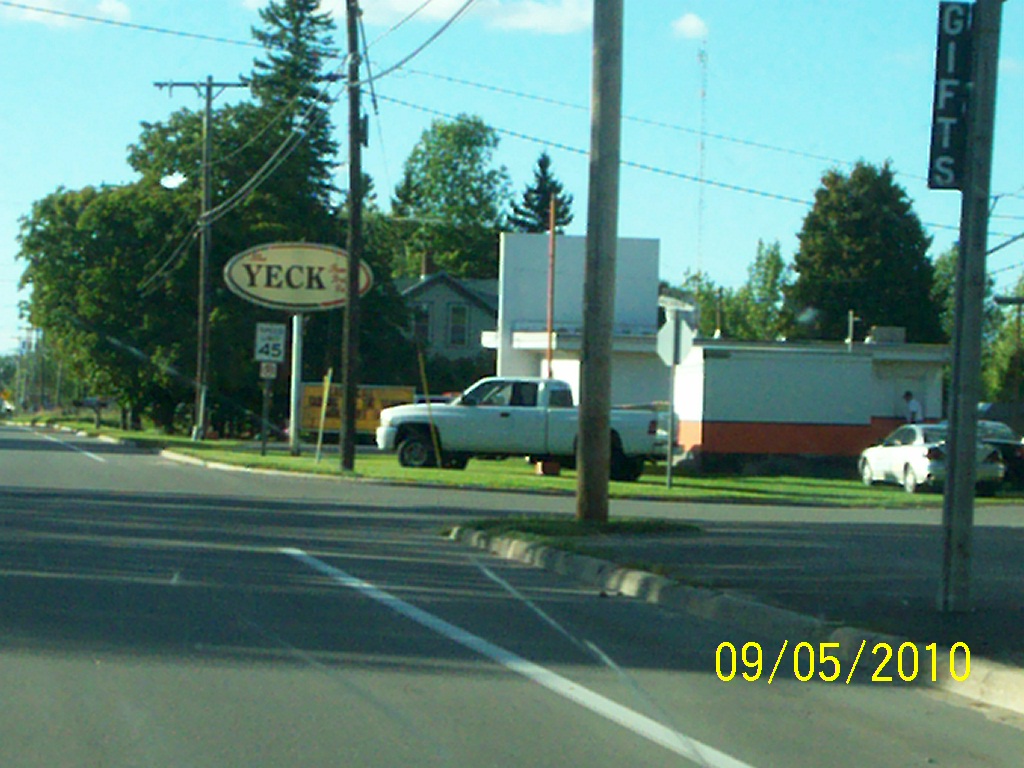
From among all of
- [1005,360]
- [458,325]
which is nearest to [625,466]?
[458,325]

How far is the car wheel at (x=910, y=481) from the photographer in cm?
2714

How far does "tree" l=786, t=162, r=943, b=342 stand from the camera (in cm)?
6881

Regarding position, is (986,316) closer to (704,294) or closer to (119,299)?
(704,294)

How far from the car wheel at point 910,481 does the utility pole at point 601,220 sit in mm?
13854

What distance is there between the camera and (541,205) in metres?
104

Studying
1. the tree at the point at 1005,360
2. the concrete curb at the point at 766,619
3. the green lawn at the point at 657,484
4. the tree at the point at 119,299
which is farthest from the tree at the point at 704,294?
the concrete curb at the point at 766,619

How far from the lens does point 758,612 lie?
9.23 meters

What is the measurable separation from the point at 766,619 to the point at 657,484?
18.8 metres

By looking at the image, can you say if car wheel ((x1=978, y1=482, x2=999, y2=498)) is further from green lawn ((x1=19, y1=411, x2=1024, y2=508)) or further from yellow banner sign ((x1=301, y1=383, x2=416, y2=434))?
yellow banner sign ((x1=301, y1=383, x2=416, y2=434))

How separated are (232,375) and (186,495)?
3214cm

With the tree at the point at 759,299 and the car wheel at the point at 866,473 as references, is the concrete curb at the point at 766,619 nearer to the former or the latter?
the car wheel at the point at 866,473

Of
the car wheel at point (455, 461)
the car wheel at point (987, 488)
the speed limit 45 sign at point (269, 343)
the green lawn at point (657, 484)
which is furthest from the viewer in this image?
the speed limit 45 sign at point (269, 343)

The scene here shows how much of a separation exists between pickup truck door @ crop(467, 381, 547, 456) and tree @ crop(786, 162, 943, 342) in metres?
43.4

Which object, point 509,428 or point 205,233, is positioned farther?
point 205,233
